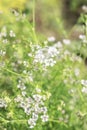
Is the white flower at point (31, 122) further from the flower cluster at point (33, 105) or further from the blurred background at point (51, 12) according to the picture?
the blurred background at point (51, 12)

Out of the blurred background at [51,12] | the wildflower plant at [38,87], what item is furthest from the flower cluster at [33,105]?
the blurred background at [51,12]

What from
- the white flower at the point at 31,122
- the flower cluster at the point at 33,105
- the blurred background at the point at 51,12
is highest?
the blurred background at the point at 51,12

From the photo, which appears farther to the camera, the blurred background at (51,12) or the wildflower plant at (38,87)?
the blurred background at (51,12)

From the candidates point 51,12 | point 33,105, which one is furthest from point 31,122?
point 51,12

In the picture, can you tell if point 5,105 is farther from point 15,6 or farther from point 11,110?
point 15,6

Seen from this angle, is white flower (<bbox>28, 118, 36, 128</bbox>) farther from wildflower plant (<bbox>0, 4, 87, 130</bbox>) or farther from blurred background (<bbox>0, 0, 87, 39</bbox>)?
blurred background (<bbox>0, 0, 87, 39</bbox>)

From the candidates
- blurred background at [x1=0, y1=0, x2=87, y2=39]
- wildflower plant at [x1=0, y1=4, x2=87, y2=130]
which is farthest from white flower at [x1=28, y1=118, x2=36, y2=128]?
blurred background at [x1=0, y1=0, x2=87, y2=39]

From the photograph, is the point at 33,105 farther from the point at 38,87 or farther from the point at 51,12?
the point at 51,12

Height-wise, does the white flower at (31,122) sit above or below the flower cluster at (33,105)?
below
